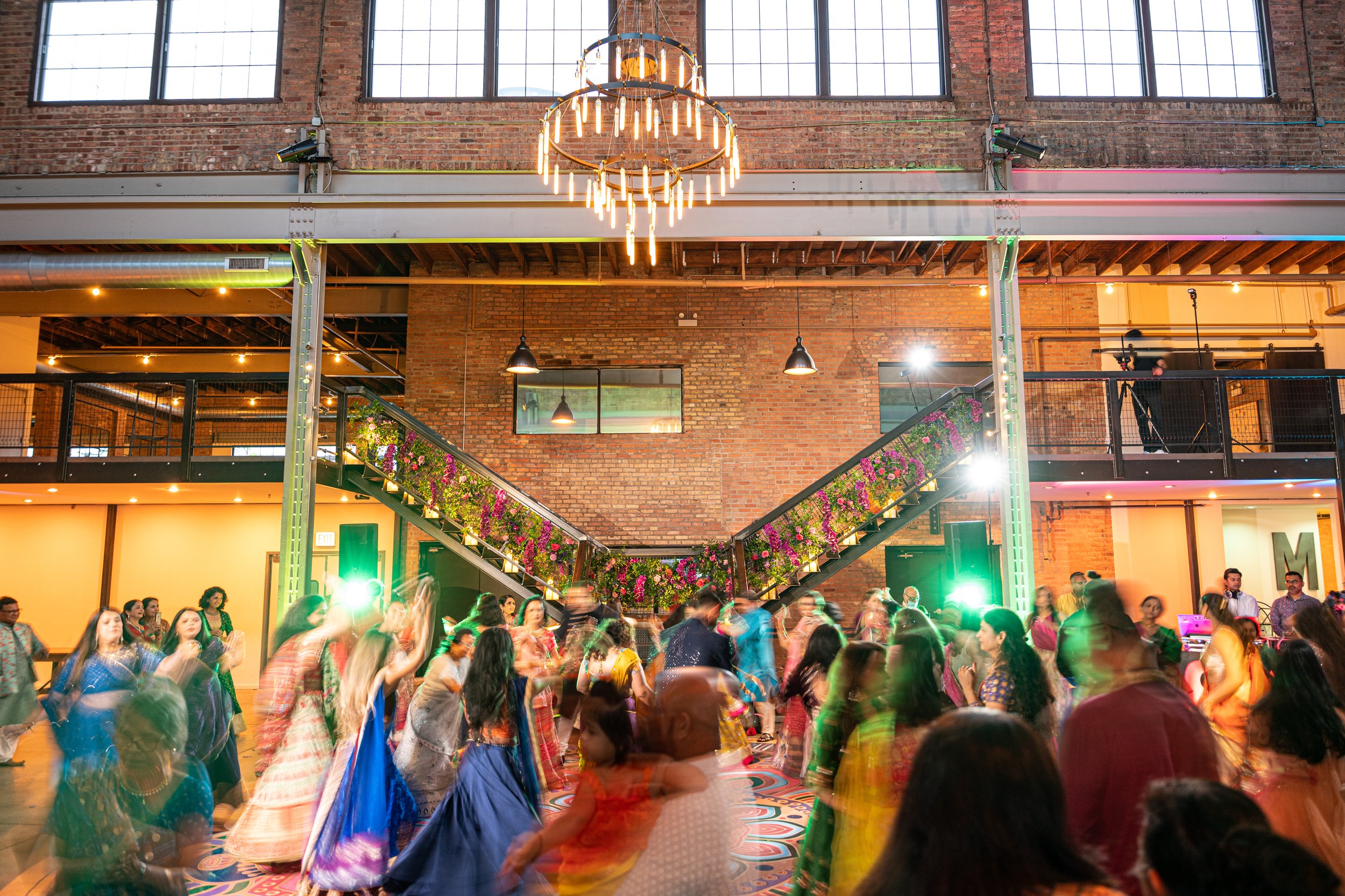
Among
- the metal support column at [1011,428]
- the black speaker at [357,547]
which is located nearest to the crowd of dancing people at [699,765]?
the metal support column at [1011,428]

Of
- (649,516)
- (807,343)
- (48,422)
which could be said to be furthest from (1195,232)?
(48,422)

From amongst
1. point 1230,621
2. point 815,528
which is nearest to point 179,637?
point 1230,621

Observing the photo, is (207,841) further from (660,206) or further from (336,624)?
(660,206)

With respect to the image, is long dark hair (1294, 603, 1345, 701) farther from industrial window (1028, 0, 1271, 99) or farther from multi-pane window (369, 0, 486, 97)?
multi-pane window (369, 0, 486, 97)

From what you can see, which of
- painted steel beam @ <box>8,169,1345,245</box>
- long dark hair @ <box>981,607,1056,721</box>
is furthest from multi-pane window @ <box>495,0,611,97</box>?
long dark hair @ <box>981,607,1056,721</box>

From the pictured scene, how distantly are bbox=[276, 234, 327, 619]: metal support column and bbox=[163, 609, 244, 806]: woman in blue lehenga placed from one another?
273cm

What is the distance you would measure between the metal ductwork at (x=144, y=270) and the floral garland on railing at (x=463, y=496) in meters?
1.90

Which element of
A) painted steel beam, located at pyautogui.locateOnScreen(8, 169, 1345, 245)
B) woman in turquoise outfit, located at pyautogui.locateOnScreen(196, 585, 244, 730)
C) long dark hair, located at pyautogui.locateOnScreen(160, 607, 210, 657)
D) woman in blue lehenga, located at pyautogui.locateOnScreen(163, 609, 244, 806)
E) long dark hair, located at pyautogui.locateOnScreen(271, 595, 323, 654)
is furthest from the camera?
painted steel beam, located at pyautogui.locateOnScreen(8, 169, 1345, 245)

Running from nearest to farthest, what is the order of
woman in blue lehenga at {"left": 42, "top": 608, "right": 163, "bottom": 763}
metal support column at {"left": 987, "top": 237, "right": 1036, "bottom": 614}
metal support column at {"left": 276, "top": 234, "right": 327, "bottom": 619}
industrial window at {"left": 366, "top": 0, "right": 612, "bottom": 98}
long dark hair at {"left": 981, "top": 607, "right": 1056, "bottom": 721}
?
woman in blue lehenga at {"left": 42, "top": 608, "right": 163, "bottom": 763} → long dark hair at {"left": 981, "top": 607, "right": 1056, "bottom": 721} → metal support column at {"left": 987, "top": 237, "right": 1036, "bottom": 614} → metal support column at {"left": 276, "top": 234, "right": 327, "bottom": 619} → industrial window at {"left": 366, "top": 0, "right": 612, "bottom": 98}

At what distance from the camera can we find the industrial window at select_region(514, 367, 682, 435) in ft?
45.2

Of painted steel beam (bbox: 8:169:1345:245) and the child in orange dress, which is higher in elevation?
painted steel beam (bbox: 8:169:1345:245)

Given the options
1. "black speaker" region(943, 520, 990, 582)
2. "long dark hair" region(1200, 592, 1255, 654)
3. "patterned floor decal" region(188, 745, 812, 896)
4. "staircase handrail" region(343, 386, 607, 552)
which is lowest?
"patterned floor decal" region(188, 745, 812, 896)

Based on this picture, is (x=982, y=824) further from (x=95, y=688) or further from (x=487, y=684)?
(x=95, y=688)

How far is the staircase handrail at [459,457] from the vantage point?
35.9ft
